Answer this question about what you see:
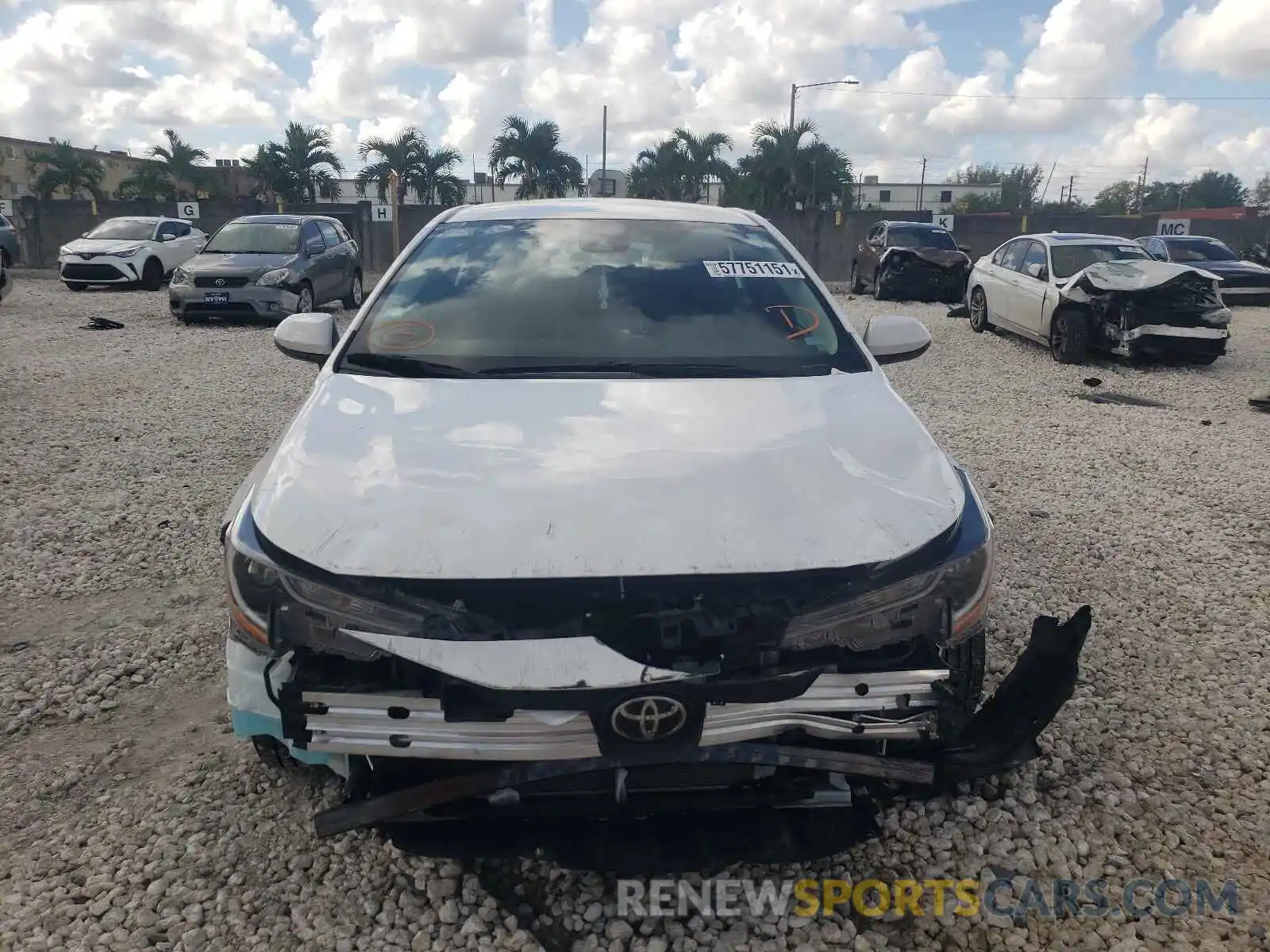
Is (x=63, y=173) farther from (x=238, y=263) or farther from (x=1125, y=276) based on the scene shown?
(x=1125, y=276)

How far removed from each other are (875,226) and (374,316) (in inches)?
728

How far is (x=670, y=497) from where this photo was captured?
2.20m

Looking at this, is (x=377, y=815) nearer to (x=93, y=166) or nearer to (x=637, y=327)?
(x=637, y=327)

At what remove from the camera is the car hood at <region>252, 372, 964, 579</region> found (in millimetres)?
2043

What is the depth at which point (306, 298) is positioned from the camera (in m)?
12.9

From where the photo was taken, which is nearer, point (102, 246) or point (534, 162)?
point (102, 246)

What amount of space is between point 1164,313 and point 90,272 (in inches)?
667

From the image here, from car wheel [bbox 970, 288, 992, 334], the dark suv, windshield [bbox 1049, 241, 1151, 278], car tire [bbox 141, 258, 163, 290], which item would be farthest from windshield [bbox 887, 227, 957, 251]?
car tire [bbox 141, 258, 163, 290]

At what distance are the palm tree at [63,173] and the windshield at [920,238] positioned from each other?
35869 millimetres

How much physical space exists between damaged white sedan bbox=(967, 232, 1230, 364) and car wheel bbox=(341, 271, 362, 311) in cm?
949

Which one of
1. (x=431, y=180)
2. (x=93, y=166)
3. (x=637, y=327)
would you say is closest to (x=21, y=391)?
(x=637, y=327)

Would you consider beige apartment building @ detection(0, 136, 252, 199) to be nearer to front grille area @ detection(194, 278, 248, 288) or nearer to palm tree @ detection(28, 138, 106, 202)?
palm tree @ detection(28, 138, 106, 202)

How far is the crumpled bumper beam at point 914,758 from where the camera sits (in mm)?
2041

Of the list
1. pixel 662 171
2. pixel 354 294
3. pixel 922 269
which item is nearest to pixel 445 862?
pixel 354 294
